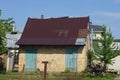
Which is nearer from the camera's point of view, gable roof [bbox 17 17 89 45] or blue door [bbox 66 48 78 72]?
blue door [bbox 66 48 78 72]

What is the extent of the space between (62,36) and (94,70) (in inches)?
259

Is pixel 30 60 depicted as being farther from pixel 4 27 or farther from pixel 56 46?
pixel 4 27

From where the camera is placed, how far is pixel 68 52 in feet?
133

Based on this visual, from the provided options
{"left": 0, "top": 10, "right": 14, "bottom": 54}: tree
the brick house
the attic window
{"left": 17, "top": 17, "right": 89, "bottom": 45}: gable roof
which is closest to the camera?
{"left": 0, "top": 10, "right": 14, "bottom": 54}: tree

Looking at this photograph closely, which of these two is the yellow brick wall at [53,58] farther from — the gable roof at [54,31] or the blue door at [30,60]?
the gable roof at [54,31]

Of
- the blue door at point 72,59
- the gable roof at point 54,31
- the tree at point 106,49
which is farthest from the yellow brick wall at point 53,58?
the tree at point 106,49

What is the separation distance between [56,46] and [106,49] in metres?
7.44

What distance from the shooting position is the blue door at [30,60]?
41531 millimetres

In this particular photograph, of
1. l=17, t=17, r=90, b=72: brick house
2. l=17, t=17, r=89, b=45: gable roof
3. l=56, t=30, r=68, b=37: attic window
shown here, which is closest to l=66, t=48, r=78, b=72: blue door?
l=17, t=17, r=90, b=72: brick house

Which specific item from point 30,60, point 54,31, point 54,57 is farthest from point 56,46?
point 30,60

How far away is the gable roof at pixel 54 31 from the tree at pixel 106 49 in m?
4.60

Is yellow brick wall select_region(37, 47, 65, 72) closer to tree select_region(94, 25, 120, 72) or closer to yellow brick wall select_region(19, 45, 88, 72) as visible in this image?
yellow brick wall select_region(19, 45, 88, 72)

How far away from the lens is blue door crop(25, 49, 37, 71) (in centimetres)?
4153

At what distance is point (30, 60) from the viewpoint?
41.6m
